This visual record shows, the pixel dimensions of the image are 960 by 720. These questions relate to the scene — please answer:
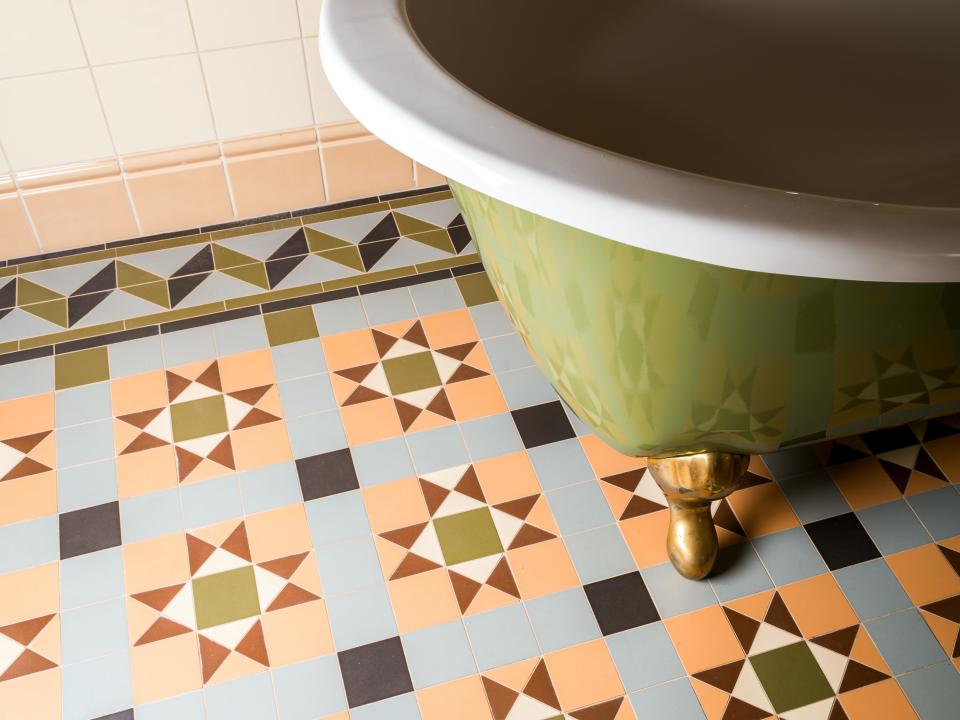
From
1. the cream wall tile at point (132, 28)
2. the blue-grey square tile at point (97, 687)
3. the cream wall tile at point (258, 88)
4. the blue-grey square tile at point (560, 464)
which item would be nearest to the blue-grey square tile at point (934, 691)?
the blue-grey square tile at point (560, 464)

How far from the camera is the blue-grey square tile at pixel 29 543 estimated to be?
3.78 feet

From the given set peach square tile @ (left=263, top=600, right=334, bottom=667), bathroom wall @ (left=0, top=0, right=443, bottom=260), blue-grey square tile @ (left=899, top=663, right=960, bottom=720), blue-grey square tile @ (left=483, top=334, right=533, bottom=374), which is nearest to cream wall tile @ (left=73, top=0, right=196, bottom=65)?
bathroom wall @ (left=0, top=0, right=443, bottom=260)

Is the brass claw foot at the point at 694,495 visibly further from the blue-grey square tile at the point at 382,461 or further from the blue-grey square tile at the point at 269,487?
the blue-grey square tile at the point at 269,487

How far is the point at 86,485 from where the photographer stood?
123cm

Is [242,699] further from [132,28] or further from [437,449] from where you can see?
[132,28]

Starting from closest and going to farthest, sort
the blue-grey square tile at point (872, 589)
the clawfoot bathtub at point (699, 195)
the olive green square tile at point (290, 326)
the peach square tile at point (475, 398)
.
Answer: the clawfoot bathtub at point (699, 195) < the blue-grey square tile at point (872, 589) < the peach square tile at point (475, 398) < the olive green square tile at point (290, 326)

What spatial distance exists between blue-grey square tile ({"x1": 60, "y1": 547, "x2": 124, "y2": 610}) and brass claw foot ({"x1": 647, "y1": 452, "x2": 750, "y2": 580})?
2.16 feet

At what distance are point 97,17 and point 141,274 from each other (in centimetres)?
39

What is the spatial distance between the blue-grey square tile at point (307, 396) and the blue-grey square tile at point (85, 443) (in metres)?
0.24

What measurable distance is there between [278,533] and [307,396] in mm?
231

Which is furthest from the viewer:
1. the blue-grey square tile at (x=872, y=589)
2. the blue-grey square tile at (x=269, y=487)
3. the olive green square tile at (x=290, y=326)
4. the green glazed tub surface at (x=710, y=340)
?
the olive green square tile at (x=290, y=326)

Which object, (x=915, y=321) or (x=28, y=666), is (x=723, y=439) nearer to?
(x=915, y=321)

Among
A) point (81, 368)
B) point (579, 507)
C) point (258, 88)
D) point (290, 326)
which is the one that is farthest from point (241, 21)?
point (579, 507)

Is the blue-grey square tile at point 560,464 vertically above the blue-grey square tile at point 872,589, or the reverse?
the blue-grey square tile at point 560,464
